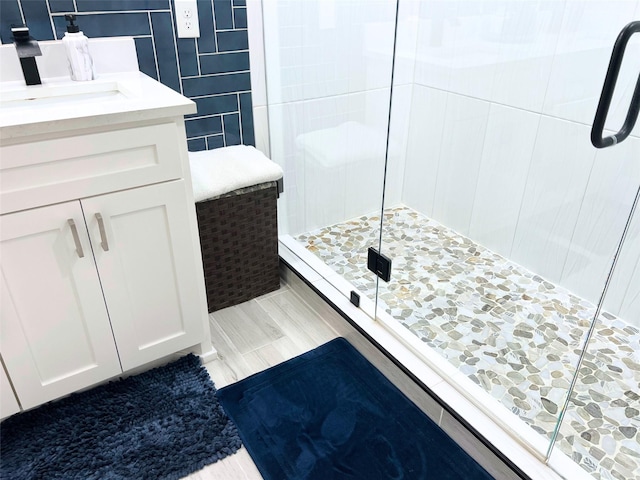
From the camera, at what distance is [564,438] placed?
1366mm

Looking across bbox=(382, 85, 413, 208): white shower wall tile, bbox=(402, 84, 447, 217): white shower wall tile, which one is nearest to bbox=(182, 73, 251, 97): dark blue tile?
bbox=(382, 85, 413, 208): white shower wall tile

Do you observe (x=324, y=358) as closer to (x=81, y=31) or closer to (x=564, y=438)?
(x=564, y=438)

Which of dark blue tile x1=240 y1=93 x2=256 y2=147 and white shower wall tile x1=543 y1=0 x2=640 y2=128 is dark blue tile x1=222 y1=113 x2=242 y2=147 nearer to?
dark blue tile x1=240 y1=93 x2=256 y2=147

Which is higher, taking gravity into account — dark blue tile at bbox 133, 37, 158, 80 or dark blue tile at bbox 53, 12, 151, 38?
dark blue tile at bbox 53, 12, 151, 38

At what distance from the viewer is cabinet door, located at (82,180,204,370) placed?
52.4 inches

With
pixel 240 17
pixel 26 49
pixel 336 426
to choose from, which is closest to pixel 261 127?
pixel 240 17

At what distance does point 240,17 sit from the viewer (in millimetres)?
1902

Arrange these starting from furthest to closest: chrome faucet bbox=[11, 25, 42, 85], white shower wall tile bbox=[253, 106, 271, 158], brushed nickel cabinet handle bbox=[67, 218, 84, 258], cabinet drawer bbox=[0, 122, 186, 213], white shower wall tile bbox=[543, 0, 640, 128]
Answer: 1. white shower wall tile bbox=[253, 106, 271, 158]
2. white shower wall tile bbox=[543, 0, 640, 128]
3. chrome faucet bbox=[11, 25, 42, 85]
4. brushed nickel cabinet handle bbox=[67, 218, 84, 258]
5. cabinet drawer bbox=[0, 122, 186, 213]

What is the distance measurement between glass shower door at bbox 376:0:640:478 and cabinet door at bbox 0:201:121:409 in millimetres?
954

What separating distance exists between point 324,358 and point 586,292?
1.05 m

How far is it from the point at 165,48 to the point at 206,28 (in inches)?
7.0

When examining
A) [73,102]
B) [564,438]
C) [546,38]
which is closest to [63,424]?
[73,102]

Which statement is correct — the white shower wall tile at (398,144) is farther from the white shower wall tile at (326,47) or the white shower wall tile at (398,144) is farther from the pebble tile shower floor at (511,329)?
the white shower wall tile at (326,47)


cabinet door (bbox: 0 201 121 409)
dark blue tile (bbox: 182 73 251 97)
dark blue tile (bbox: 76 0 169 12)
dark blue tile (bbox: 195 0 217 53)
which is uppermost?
dark blue tile (bbox: 76 0 169 12)
